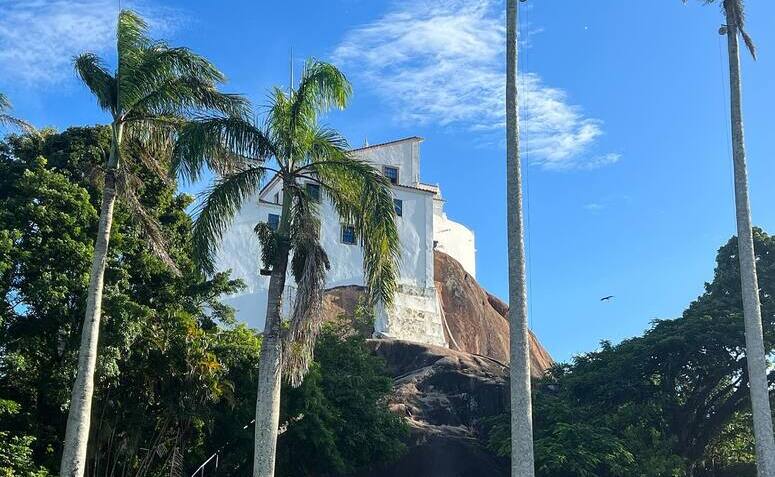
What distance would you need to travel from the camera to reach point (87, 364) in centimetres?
1655

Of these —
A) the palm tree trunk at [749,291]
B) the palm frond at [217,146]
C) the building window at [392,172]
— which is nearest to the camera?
the palm frond at [217,146]

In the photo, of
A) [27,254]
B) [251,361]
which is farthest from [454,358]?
[27,254]

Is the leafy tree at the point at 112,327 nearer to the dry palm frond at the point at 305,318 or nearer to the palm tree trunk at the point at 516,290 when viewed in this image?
the dry palm frond at the point at 305,318

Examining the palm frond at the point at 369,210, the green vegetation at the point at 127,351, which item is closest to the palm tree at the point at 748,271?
the palm frond at the point at 369,210

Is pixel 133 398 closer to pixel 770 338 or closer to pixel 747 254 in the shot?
pixel 747 254

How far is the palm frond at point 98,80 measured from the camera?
17938 mm

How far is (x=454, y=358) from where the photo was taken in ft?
129

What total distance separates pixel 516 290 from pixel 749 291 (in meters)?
7.45

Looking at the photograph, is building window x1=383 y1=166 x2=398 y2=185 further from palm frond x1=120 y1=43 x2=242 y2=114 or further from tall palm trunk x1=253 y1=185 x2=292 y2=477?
tall palm trunk x1=253 y1=185 x2=292 y2=477

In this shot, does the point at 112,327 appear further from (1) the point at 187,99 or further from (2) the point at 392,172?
(2) the point at 392,172

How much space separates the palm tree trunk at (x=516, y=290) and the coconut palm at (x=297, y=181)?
2.48 metres

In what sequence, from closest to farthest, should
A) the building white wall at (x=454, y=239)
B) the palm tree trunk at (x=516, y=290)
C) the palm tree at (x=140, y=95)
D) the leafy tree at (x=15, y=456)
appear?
the palm tree trunk at (x=516, y=290)
the palm tree at (x=140, y=95)
the leafy tree at (x=15, y=456)
the building white wall at (x=454, y=239)

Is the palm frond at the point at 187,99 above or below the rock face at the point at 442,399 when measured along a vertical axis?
above

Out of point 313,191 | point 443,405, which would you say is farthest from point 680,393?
point 313,191
